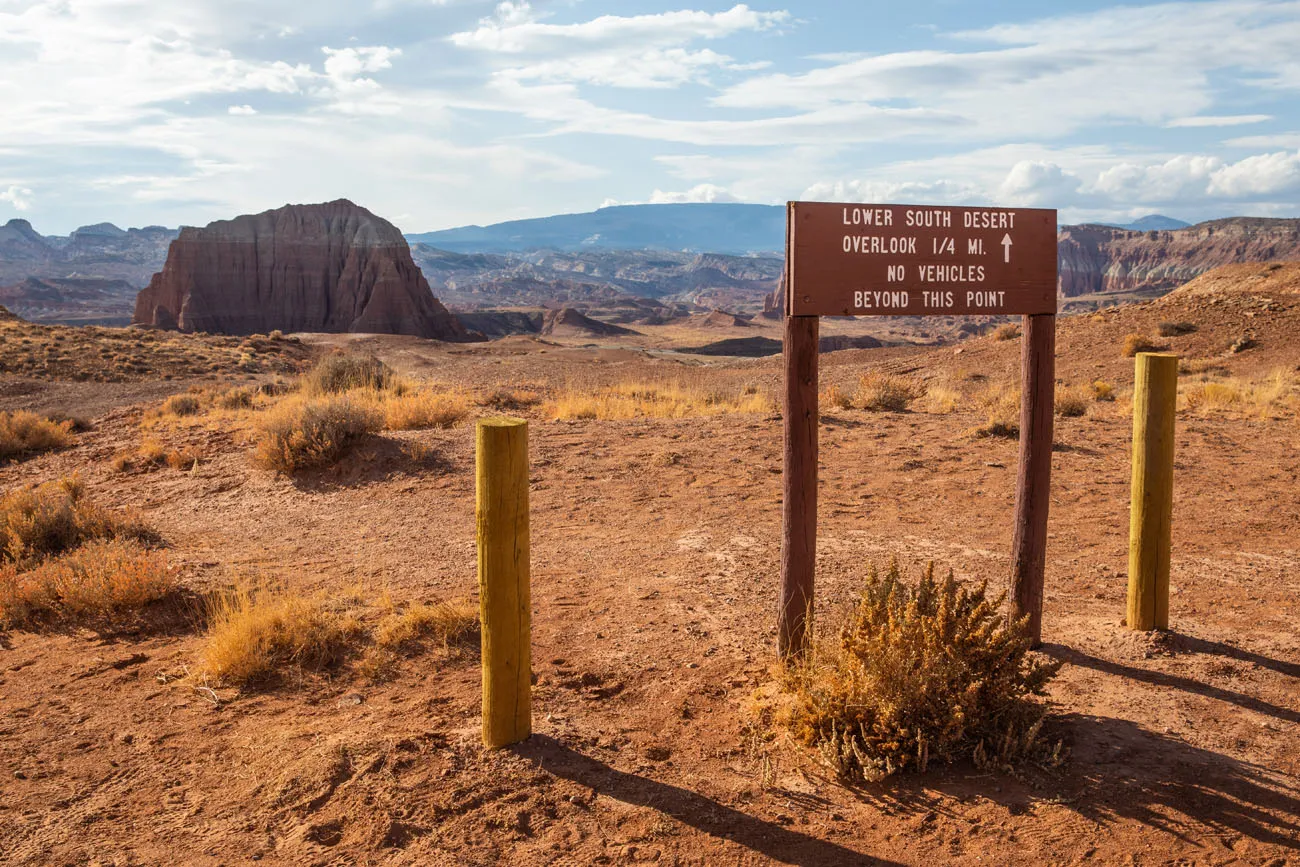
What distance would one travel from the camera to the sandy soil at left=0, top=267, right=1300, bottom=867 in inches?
140

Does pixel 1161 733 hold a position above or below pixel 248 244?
below

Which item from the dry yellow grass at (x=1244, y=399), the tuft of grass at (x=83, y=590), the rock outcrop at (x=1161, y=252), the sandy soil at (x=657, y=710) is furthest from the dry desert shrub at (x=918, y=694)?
the rock outcrop at (x=1161, y=252)

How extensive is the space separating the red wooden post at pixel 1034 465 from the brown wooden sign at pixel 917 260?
219 millimetres

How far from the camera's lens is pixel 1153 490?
5227 mm

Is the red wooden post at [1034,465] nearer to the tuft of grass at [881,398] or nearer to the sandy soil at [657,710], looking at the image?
the sandy soil at [657,710]

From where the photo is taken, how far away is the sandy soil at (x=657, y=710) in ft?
11.7

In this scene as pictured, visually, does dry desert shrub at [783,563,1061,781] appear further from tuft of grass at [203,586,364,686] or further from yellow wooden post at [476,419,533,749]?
tuft of grass at [203,586,364,686]

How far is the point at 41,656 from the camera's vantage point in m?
5.63

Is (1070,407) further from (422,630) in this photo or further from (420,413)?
(422,630)

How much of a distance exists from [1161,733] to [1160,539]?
142cm

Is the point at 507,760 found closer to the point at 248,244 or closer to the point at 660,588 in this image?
the point at 660,588

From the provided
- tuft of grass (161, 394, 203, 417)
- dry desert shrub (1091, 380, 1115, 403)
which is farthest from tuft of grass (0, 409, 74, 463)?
dry desert shrub (1091, 380, 1115, 403)

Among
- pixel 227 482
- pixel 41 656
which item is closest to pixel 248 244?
pixel 227 482

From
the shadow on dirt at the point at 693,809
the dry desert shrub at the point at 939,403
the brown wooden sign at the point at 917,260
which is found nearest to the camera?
the shadow on dirt at the point at 693,809
